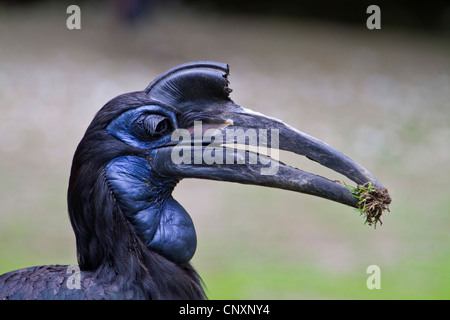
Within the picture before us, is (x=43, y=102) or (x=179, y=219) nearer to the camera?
(x=179, y=219)

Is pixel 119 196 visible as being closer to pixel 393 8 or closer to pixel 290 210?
pixel 290 210

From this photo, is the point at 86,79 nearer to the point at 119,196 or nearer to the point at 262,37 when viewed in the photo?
the point at 262,37

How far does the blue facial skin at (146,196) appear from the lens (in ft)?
7.43

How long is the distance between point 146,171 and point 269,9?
8.13 m

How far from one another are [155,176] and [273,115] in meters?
4.64

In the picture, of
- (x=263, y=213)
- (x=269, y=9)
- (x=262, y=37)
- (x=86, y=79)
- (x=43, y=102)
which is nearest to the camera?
(x=263, y=213)

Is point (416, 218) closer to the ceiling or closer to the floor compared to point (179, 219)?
closer to the ceiling

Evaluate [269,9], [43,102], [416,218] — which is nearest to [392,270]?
[416,218]

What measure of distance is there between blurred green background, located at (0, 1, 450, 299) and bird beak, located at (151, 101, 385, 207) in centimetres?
257

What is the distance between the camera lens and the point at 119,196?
7.38 ft

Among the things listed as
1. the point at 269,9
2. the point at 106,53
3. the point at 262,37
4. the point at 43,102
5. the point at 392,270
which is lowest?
the point at 392,270

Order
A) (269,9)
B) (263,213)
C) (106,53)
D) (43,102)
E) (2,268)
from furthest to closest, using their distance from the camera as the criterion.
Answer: (269,9), (106,53), (43,102), (263,213), (2,268)

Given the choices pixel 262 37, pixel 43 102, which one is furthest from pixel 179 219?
pixel 262 37

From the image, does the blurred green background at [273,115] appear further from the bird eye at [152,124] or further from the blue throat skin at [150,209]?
the bird eye at [152,124]
